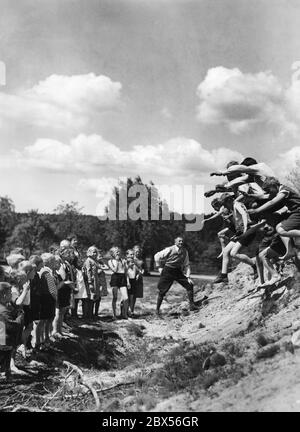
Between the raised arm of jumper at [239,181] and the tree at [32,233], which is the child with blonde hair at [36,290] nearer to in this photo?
the raised arm of jumper at [239,181]

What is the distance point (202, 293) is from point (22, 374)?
271 inches

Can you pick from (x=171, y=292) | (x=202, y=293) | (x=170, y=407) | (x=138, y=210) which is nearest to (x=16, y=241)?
(x=138, y=210)

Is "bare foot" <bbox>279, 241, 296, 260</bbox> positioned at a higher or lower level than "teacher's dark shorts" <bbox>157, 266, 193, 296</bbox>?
higher

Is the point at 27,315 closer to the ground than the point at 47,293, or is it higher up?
closer to the ground

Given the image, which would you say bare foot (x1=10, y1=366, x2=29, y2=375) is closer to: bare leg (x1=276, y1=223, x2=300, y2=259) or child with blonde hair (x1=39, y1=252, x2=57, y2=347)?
child with blonde hair (x1=39, y1=252, x2=57, y2=347)

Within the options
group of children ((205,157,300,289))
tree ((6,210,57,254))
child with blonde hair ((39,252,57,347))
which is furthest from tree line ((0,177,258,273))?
child with blonde hair ((39,252,57,347))

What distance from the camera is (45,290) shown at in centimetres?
654

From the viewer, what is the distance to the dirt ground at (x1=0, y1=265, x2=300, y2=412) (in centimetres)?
448

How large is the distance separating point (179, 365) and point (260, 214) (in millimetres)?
2800

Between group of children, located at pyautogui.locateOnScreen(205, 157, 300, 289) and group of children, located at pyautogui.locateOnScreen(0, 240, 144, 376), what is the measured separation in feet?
7.76

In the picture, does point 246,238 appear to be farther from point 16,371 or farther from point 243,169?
point 16,371

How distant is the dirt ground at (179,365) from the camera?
176 inches

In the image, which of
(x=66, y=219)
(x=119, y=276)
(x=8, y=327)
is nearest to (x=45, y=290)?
(x=8, y=327)

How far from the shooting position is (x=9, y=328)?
547 cm
